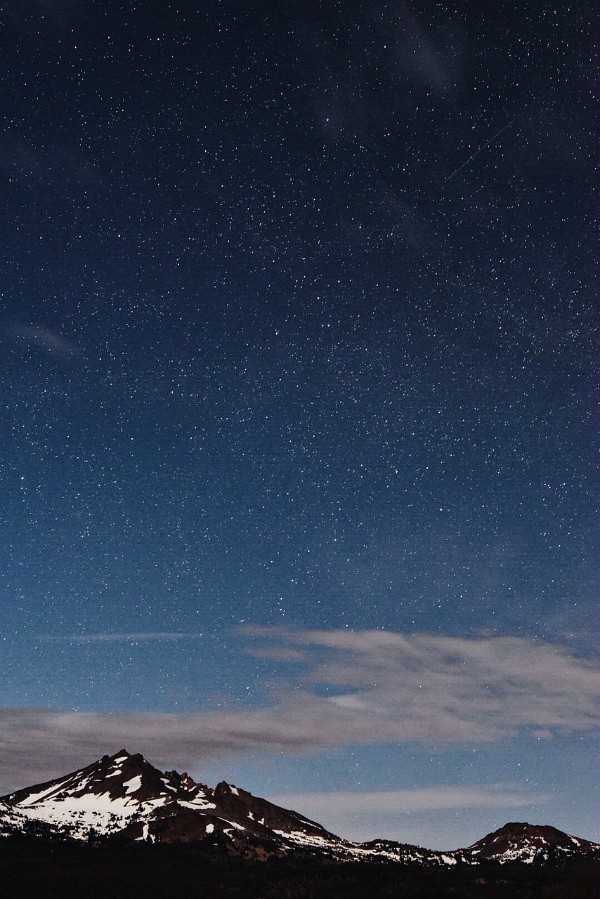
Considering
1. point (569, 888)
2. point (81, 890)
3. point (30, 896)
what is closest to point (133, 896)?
point (81, 890)

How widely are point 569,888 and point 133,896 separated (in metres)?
115

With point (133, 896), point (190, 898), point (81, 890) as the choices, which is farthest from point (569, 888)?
point (81, 890)

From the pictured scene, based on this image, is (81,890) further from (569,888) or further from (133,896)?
(569,888)

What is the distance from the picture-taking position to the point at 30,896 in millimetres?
182750

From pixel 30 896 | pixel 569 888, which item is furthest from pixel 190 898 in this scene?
pixel 569 888

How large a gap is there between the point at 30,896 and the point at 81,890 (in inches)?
544

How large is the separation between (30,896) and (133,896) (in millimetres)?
25875

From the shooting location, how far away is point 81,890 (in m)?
191

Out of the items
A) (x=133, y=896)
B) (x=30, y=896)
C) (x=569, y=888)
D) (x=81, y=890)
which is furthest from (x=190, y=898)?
(x=569, y=888)

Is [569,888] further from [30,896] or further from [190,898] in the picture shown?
[30,896]

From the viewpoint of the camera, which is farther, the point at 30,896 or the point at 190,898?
the point at 190,898

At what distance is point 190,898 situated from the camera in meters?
200

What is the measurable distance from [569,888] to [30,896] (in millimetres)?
139111

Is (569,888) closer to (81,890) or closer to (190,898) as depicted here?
(190,898)
